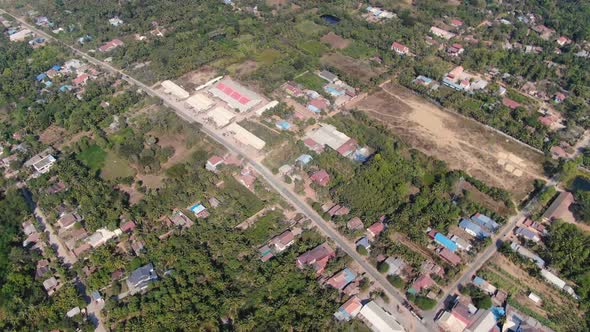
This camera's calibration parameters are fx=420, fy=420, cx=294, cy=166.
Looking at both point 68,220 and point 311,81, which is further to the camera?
point 311,81

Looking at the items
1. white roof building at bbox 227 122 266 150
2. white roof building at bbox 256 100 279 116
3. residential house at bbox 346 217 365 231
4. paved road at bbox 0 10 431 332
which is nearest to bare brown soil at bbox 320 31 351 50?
white roof building at bbox 256 100 279 116

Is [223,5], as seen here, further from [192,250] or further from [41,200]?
[192,250]

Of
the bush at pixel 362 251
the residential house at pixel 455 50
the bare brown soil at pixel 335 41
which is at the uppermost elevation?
the residential house at pixel 455 50

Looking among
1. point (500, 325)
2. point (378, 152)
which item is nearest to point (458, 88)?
point (378, 152)

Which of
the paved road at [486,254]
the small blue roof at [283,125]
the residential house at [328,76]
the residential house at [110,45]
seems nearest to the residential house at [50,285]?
the small blue roof at [283,125]

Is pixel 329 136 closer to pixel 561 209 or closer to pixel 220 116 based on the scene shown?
pixel 220 116

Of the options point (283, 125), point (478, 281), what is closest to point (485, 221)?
point (478, 281)

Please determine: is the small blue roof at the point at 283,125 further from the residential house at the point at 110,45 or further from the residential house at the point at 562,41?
the residential house at the point at 562,41
